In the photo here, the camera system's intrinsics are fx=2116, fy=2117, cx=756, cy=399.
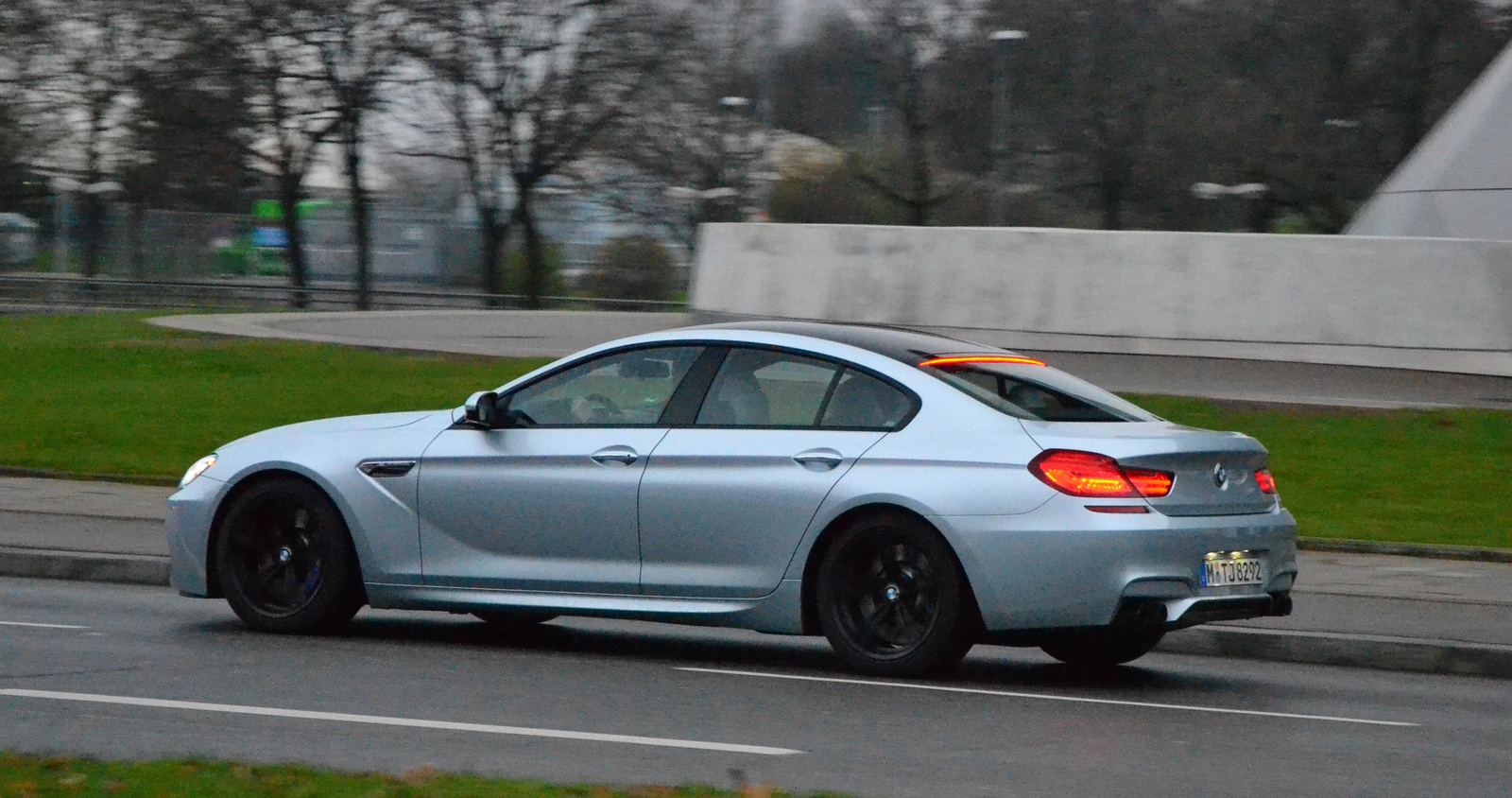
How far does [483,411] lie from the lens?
28.7 ft

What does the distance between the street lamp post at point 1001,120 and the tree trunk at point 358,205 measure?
14.1 m

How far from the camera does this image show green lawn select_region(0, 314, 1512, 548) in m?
15.0

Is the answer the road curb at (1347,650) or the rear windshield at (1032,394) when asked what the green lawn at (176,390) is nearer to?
the road curb at (1347,650)

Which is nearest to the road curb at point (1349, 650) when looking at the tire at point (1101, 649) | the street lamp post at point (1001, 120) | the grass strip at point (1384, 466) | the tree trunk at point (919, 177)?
the tire at point (1101, 649)

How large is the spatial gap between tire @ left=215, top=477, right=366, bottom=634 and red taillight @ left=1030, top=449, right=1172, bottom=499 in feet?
10.2

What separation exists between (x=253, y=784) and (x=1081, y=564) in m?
3.45

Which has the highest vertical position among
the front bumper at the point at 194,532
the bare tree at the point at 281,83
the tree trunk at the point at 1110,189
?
the bare tree at the point at 281,83

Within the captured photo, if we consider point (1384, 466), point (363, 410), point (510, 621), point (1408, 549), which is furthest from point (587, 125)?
point (510, 621)

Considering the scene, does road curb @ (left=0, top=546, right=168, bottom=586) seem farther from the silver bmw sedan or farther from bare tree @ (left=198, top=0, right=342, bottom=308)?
A: bare tree @ (left=198, top=0, right=342, bottom=308)

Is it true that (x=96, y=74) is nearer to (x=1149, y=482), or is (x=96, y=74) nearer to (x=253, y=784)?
(x=1149, y=482)

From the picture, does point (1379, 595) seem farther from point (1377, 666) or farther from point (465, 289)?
point (465, 289)

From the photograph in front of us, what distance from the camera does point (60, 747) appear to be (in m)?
5.99

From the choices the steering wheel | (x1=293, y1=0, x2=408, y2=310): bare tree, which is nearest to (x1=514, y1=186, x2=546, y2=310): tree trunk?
(x1=293, y1=0, x2=408, y2=310): bare tree

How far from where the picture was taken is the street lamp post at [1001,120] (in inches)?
1902
